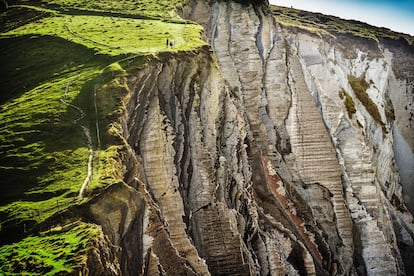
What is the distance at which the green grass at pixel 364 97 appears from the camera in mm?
52812

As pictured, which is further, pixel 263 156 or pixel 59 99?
pixel 263 156

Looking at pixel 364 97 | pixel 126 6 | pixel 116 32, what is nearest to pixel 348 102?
pixel 364 97

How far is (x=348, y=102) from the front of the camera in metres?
49.2

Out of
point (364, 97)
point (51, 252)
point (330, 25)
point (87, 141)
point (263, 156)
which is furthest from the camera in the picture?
point (330, 25)

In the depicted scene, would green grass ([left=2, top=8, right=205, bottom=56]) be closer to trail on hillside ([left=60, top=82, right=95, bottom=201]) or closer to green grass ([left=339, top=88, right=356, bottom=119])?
trail on hillside ([left=60, top=82, right=95, bottom=201])

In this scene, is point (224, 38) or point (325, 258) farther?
point (224, 38)

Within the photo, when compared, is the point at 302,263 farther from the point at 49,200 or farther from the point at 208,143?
the point at 49,200

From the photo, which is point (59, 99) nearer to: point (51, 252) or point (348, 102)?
point (51, 252)

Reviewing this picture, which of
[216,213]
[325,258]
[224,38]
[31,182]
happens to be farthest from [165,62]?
[325,258]

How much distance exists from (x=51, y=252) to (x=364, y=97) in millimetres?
41480

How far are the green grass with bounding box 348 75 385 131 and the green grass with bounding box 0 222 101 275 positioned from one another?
38.9 meters

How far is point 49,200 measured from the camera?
69.7 ft

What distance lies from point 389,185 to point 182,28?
24861mm

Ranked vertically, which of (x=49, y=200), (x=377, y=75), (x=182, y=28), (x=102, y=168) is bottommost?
(x=49, y=200)
